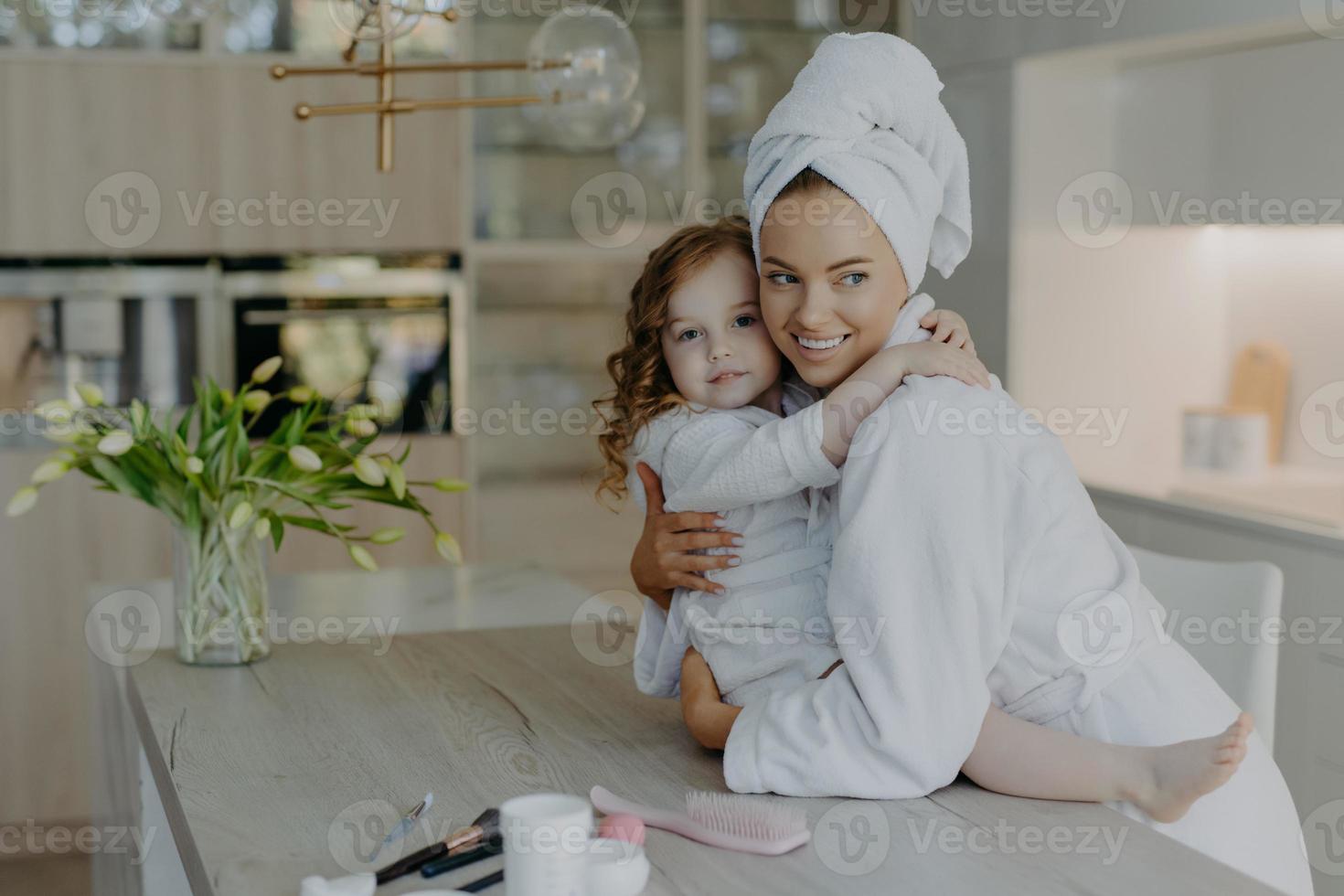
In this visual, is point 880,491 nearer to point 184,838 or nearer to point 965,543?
point 965,543

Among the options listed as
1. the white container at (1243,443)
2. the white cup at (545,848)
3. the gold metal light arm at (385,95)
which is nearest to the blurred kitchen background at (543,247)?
the white container at (1243,443)

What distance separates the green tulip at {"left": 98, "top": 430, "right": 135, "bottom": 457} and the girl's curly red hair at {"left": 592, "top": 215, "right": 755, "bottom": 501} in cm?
58

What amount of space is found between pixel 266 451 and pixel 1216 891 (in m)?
1.23

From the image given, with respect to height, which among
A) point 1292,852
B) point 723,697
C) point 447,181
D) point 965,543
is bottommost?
point 1292,852

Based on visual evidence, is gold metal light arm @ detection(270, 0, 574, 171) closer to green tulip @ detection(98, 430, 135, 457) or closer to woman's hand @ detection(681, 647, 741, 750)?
green tulip @ detection(98, 430, 135, 457)

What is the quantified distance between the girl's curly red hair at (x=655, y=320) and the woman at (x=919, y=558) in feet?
0.33

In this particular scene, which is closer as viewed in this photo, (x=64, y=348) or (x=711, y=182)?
(x=64, y=348)

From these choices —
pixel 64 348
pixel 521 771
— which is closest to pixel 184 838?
pixel 521 771

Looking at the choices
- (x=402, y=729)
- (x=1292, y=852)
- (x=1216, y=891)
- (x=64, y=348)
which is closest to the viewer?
(x=1216, y=891)

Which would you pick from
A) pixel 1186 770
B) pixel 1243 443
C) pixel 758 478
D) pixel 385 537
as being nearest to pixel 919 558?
pixel 758 478

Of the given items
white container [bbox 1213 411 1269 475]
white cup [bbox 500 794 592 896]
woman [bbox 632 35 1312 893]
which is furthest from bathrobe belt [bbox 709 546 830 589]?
white container [bbox 1213 411 1269 475]

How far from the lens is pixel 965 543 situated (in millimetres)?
1213

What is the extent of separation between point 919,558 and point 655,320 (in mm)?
391

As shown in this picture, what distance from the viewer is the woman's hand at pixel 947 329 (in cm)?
136
